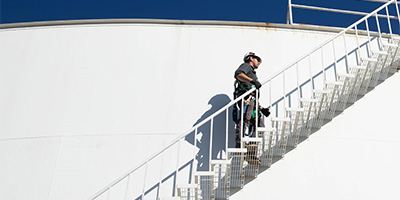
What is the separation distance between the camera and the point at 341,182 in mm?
6137

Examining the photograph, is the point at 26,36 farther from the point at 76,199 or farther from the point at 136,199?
the point at 136,199

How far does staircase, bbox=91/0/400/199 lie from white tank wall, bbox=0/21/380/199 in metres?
0.30

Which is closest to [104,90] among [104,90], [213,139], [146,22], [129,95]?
[104,90]

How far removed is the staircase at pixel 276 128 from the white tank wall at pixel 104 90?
30 cm

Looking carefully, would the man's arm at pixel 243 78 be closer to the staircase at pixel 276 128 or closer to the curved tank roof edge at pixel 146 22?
the staircase at pixel 276 128

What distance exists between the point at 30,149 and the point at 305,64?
5.18 meters

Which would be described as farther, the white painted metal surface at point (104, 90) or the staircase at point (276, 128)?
the white painted metal surface at point (104, 90)

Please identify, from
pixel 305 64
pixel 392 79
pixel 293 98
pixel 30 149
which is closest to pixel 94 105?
pixel 30 149

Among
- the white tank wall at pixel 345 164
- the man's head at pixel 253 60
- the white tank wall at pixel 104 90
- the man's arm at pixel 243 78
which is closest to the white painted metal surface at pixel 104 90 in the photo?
the white tank wall at pixel 104 90

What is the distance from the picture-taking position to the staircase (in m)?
5.48

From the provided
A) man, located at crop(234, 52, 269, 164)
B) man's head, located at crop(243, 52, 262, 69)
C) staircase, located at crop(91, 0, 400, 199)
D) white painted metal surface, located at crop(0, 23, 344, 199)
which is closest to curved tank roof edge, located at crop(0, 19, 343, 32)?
white painted metal surface, located at crop(0, 23, 344, 199)

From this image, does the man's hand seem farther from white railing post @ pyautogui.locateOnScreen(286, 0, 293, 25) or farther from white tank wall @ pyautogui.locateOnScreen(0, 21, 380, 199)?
white railing post @ pyautogui.locateOnScreen(286, 0, 293, 25)

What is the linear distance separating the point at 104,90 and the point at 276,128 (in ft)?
10.3

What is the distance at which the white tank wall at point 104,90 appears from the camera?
6.24m
